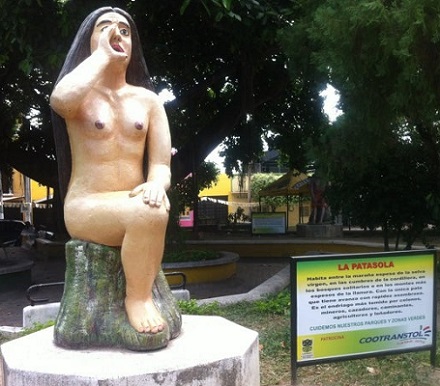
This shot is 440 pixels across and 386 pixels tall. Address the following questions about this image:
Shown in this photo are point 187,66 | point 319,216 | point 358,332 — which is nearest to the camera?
point 358,332

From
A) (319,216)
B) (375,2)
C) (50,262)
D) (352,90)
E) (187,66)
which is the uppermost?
(187,66)

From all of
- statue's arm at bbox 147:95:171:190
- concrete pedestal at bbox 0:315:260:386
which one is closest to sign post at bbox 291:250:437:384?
concrete pedestal at bbox 0:315:260:386

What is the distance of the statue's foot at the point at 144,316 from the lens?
3.13 m

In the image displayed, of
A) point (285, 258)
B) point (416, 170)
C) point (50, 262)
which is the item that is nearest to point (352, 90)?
point (416, 170)

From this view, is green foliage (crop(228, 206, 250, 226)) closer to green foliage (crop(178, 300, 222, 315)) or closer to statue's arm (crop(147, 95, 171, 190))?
green foliage (crop(178, 300, 222, 315))

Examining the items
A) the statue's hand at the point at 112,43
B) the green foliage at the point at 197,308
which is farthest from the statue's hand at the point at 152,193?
the green foliage at the point at 197,308

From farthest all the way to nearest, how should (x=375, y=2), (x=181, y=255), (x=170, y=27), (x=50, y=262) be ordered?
(x=50, y=262) < (x=170, y=27) < (x=181, y=255) < (x=375, y=2)

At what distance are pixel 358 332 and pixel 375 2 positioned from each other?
2768 mm

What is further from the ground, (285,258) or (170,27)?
(170,27)

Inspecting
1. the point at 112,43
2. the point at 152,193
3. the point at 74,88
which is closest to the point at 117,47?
the point at 112,43

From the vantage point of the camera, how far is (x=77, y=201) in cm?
333

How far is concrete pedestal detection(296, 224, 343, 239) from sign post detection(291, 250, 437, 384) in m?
12.1

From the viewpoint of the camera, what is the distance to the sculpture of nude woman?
3.15 m

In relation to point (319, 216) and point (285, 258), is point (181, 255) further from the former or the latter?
point (319, 216)
